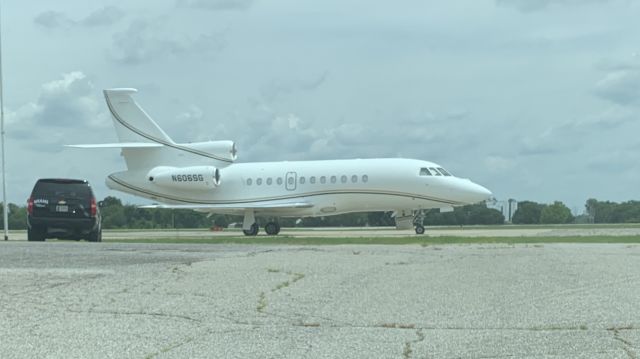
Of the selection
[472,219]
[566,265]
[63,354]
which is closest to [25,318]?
[63,354]

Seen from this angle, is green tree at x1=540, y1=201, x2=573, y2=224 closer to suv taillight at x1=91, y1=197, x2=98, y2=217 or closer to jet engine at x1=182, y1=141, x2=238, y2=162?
jet engine at x1=182, y1=141, x2=238, y2=162

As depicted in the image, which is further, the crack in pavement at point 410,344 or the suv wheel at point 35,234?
the suv wheel at point 35,234

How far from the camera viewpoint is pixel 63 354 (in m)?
7.93

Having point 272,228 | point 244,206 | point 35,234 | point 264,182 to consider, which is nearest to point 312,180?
point 264,182

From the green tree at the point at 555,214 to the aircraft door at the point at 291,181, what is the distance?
40157mm

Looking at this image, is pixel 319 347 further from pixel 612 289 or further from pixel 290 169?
pixel 290 169

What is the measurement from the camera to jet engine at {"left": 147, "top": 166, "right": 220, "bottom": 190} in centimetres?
4006

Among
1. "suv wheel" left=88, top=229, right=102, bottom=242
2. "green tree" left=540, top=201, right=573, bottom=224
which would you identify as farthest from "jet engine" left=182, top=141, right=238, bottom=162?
"green tree" left=540, top=201, right=573, bottom=224

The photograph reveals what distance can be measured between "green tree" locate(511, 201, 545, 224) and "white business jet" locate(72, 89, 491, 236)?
39.7 m

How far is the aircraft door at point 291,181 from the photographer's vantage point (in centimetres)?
3903

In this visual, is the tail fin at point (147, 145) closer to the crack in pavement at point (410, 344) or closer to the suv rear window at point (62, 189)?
the suv rear window at point (62, 189)

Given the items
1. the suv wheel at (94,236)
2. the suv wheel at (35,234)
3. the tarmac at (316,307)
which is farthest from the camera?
the suv wheel at (94,236)

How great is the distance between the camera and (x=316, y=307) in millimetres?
10680

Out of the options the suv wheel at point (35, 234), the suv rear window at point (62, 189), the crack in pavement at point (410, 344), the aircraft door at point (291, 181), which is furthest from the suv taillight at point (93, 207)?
the crack in pavement at point (410, 344)
